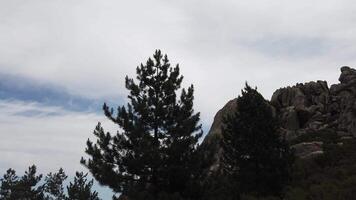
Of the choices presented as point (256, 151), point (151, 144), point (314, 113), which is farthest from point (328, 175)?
point (314, 113)

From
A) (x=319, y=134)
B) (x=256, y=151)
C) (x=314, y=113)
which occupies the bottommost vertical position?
(x=256, y=151)

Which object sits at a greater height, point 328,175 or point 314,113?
point 314,113

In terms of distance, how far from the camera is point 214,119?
6362cm

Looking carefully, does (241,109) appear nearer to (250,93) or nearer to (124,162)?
(250,93)

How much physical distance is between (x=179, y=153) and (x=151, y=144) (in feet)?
5.09

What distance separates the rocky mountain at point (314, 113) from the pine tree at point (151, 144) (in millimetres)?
15062

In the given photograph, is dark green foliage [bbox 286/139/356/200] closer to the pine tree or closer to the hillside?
the hillside

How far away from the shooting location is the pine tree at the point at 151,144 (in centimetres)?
2395

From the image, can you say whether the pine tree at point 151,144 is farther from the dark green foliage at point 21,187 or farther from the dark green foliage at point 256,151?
the dark green foliage at point 21,187

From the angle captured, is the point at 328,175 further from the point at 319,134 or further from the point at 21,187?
the point at 21,187

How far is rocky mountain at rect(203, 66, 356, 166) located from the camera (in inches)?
1778

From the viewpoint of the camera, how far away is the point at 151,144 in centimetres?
2456

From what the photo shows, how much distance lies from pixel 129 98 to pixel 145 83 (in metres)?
1.27

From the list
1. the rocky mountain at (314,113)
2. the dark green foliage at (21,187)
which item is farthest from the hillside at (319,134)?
the dark green foliage at (21,187)
